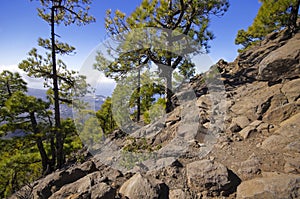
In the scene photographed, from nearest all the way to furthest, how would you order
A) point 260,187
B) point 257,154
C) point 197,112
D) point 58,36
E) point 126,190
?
1. point 260,187
2. point 126,190
3. point 257,154
4. point 197,112
5. point 58,36

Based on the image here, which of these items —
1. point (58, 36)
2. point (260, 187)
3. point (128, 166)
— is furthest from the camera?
point (58, 36)

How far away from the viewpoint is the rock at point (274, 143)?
4312 millimetres

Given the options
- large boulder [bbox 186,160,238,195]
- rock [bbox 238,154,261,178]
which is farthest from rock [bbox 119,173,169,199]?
rock [bbox 238,154,261,178]

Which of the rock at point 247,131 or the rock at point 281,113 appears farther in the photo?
the rock at point 247,131

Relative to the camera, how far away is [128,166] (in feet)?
17.0

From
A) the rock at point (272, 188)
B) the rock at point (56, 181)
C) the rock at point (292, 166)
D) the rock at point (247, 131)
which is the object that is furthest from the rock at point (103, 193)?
the rock at point (247, 131)

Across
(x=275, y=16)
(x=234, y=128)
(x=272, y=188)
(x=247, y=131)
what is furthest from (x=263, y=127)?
(x=275, y=16)

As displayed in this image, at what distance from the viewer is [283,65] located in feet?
21.9

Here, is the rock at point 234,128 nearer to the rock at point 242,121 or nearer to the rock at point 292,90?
the rock at point 242,121

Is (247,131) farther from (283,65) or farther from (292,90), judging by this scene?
(283,65)

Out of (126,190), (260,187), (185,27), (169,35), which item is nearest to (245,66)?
(185,27)

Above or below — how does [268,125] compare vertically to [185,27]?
below

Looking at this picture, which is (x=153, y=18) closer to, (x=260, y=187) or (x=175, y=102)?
(x=175, y=102)

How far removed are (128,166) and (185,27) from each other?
8.38 meters
